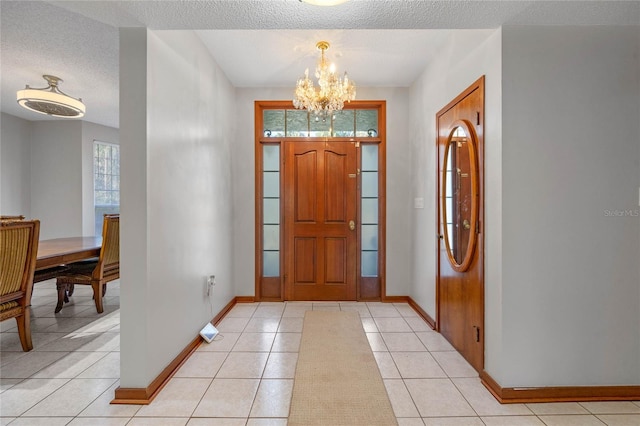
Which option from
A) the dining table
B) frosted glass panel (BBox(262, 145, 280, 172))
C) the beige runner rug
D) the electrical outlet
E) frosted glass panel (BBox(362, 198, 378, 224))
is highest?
frosted glass panel (BBox(262, 145, 280, 172))

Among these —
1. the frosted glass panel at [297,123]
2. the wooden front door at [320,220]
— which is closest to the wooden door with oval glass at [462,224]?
the wooden front door at [320,220]

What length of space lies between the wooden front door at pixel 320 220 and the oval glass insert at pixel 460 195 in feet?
4.44

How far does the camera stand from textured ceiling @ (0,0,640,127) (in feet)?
5.57

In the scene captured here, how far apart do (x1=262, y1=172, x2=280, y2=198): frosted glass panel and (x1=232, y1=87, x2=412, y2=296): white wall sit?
16cm

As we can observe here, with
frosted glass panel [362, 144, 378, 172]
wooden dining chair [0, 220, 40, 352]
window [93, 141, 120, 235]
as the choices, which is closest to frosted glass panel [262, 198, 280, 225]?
frosted glass panel [362, 144, 378, 172]

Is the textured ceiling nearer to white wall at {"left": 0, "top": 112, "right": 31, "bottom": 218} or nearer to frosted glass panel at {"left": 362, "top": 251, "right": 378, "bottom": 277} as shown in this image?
white wall at {"left": 0, "top": 112, "right": 31, "bottom": 218}

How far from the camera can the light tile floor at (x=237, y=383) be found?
171 cm

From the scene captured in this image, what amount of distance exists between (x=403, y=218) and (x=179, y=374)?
288 cm

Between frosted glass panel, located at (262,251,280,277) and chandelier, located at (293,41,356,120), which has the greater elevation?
chandelier, located at (293,41,356,120)

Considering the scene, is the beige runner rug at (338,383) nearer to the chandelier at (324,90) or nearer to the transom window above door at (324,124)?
the chandelier at (324,90)

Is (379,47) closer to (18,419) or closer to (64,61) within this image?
(64,61)

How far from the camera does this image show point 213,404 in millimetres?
1814

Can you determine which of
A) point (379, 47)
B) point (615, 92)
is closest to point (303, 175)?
point (379, 47)

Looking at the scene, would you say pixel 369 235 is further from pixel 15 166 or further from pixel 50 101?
pixel 15 166
